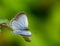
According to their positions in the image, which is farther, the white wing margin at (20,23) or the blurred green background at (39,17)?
the blurred green background at (39,17)

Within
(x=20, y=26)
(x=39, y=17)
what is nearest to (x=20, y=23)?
(x=20, y=26)

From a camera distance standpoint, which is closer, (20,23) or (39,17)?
(20,23)

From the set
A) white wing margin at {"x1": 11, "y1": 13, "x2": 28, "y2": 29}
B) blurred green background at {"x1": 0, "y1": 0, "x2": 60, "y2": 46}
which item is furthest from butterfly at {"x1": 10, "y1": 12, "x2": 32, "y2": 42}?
blurred green background at {"x1": 0, "y1": 0, "x2": 60, "y2": 46}

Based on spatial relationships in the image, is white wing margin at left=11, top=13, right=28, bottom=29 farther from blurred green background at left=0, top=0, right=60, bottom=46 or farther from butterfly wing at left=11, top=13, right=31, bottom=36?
blurred green background at left=0, top=0, right=60, bottom=46

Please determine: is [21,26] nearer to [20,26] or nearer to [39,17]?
[20,26]

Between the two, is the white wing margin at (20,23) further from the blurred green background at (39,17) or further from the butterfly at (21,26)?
the blurred green background at (39,17)

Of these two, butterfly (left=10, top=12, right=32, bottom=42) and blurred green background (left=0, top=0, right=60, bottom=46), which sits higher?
blurred green background (left=0, top=0, right=60, bottom=46)

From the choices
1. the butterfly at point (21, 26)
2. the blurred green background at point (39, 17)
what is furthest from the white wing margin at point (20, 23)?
the blurred green background at point (39, 17)

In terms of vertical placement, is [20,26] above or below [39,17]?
below

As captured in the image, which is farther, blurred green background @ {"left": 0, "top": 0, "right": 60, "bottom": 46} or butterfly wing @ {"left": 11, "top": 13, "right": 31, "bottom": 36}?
blurred green background @ {"left": 0, "top": 0, "right": 60, "bottom": 46}
